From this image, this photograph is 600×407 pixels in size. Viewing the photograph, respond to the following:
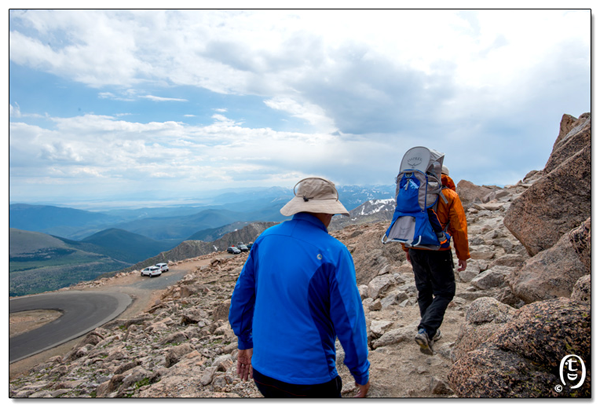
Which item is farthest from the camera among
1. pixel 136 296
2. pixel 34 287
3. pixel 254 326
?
pixel 34 287

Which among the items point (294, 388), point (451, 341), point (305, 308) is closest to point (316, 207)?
point (305, 308)

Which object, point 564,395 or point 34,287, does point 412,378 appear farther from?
point 34,287

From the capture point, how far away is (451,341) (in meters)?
5.42

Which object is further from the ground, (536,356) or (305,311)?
(305,311)

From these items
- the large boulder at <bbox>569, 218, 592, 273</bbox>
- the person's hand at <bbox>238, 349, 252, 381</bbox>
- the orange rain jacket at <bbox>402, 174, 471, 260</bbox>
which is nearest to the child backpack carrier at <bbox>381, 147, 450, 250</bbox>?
the orange rain jacket at <bbox>402, 174, 471, 260</bbox>

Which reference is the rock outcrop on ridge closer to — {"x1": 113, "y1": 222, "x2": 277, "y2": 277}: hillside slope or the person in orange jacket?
the person in orange jacket

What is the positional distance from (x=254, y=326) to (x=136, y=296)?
3072 centimetres

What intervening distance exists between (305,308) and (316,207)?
3.08 feet

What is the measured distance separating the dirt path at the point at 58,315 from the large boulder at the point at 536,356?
20.2m

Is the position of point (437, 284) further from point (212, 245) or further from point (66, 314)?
point (212, 245)

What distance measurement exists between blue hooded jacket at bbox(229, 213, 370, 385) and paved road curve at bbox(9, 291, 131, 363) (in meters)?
22.1

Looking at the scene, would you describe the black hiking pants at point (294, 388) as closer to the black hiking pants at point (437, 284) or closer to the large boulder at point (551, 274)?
the black hiking pants at point (437, 284)

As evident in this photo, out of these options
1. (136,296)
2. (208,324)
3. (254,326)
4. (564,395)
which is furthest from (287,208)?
(136,296)

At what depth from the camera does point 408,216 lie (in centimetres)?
516
